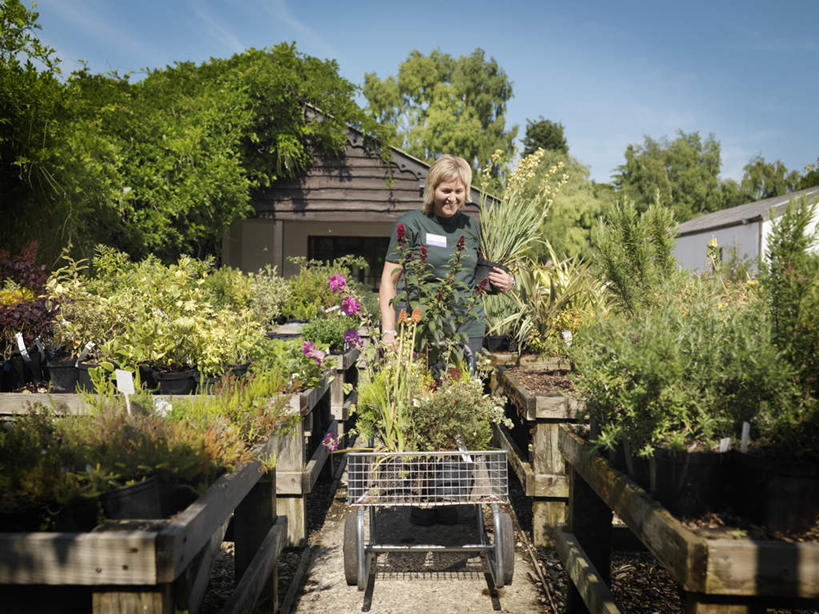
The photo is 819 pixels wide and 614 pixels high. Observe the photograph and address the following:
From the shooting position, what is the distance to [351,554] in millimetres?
2533

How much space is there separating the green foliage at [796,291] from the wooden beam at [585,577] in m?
0.92

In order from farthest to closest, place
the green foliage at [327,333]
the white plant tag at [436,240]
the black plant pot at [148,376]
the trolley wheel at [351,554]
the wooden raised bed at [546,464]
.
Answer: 1. the green foliage at [327,333]
2. the white plant tag at [436,240]
3. the wooden raised bed at [546,464]
4. the black plant pot at [148,376]
5. the trolley wheel at [351,554]

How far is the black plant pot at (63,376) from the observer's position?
10.2ft

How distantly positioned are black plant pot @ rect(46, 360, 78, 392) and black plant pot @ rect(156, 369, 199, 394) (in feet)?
1.76

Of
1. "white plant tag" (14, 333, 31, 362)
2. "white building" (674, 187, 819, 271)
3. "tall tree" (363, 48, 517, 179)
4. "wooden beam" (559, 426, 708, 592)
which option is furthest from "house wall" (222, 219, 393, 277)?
"tall tree" (363, 48, 517, 179)

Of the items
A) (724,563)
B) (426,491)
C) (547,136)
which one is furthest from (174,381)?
(547,136)

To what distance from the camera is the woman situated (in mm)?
3297

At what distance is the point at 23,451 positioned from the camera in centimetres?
156

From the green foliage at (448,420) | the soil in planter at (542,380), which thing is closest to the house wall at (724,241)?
the soil in planter at (542,380)

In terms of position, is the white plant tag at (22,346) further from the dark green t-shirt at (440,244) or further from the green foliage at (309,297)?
the green foliage at (309,297)

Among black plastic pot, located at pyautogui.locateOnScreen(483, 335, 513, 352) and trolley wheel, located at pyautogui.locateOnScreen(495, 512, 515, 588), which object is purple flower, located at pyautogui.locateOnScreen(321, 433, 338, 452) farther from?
black plastic pot, located at pyautogui.locateOnScreen(483, 335, 513, 352)

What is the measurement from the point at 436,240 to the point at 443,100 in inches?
1132

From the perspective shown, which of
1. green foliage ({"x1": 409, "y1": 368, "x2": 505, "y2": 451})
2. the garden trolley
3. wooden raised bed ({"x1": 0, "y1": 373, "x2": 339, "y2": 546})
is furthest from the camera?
wooden raised bed ({"x1": 0, "y1": 373, "x2": 339, "y2": 546})

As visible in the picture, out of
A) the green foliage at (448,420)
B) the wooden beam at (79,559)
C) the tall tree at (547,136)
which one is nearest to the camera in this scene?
the wooden beam at (79,559)
